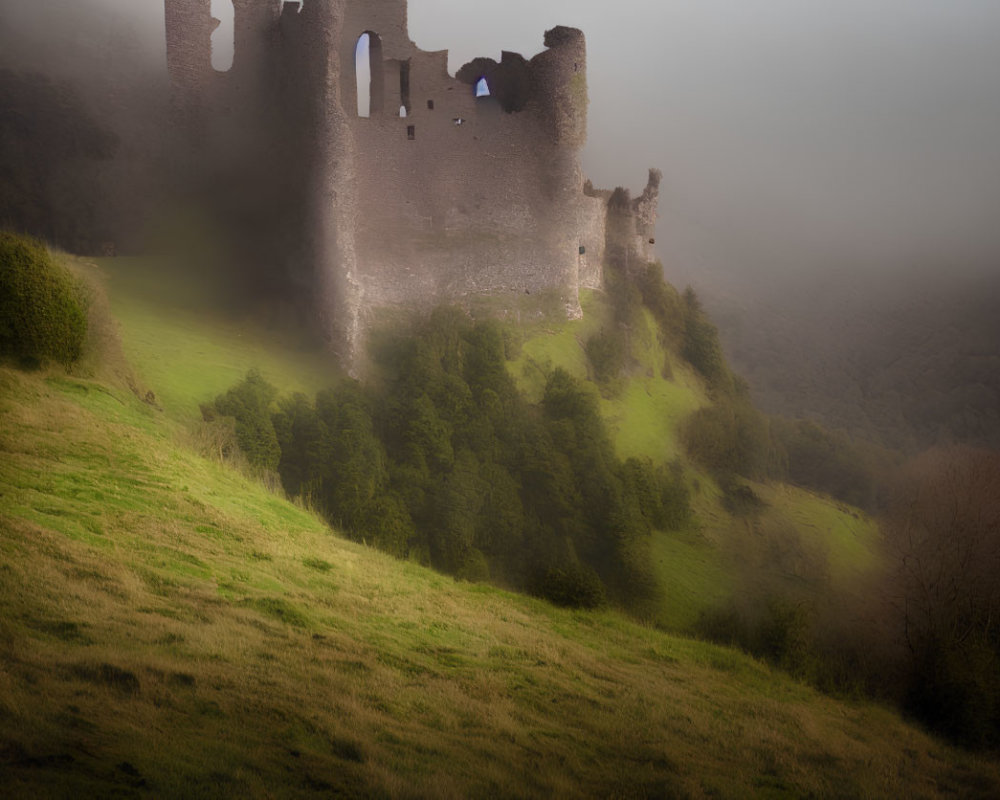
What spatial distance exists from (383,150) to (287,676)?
50.2 ft

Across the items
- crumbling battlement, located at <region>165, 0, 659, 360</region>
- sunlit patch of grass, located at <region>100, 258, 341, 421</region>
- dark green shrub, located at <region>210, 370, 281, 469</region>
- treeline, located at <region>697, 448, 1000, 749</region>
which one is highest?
crumbling battlement, located at <region>165, 0, 659, 360</region>

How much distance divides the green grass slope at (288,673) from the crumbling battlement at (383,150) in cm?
511

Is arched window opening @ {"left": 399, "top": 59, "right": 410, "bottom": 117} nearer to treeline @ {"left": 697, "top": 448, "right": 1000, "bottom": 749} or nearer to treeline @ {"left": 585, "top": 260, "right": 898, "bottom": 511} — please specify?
treeline @ {"left": 585, "top": 260, "right": 898, "bottom": 511}

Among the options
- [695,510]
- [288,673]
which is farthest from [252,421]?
[695,510]

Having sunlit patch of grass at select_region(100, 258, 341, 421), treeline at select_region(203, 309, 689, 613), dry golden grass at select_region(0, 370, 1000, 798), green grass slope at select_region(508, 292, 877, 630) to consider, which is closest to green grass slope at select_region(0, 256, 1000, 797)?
dry golden grass at select_region(0, 370, 1000, 798)

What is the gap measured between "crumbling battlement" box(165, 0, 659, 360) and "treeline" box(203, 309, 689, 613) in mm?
1683

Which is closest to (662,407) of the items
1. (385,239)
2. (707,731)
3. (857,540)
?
(857,540)

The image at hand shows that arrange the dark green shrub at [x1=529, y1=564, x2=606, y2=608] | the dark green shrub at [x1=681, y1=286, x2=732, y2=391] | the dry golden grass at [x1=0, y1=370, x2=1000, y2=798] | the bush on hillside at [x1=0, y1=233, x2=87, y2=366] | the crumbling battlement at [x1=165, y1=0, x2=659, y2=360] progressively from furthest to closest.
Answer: the dark green shrub at [x1=681, y1=286, x2=732, y2=391], the crumbling battlement at [x1=165, y1=0, x2=659, y2=360], the dark green shrub at [x1=529, y1=564, x2=606, y2=608], the bush on hillside at [x1=0, y1=233, x2=87, y2=366], the dry golden grass at [x1=0, y1=370, x2=1000, y2=798]

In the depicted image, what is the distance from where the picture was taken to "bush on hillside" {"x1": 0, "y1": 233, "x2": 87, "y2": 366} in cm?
1022

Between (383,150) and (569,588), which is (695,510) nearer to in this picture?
(569,588)

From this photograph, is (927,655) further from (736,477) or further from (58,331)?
(58,331)

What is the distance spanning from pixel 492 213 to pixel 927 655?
1408 centimetres

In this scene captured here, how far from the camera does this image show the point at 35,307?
1041 cm

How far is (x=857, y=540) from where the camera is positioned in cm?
2230
